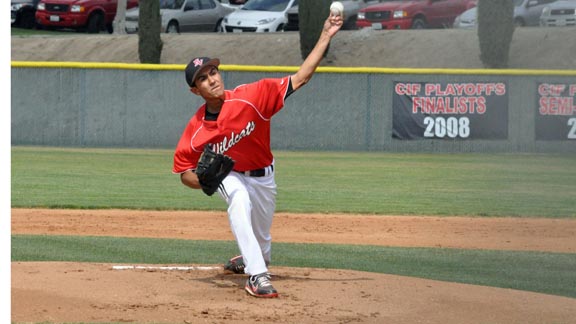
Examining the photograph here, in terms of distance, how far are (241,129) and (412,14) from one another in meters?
27.0

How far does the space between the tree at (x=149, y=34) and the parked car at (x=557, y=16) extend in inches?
441

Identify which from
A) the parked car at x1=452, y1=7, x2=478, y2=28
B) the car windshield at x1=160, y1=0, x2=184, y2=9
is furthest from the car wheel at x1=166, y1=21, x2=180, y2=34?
the parked car at x1=452, y1=7, x2=478, y2=28

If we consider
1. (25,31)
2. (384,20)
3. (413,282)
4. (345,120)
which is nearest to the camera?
(413,282)

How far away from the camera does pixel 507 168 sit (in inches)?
800

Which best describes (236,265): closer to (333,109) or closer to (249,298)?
(249,298)

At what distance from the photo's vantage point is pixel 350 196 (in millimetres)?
15453

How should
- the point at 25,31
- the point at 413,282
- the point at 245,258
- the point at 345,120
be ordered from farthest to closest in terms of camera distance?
the point at 25,31
the point at 345,120
the point at 413,282
the point at 245,258

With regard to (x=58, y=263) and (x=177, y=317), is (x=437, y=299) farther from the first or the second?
(x=58, y=263)

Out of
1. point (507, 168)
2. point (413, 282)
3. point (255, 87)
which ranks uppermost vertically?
point (255, 87)

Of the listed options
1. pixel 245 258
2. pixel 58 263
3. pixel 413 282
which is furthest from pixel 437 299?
pixel 58 263

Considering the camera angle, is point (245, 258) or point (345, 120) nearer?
point (245, 258)

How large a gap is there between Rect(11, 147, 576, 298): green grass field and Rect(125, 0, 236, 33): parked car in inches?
535

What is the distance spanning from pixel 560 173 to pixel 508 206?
212 inches

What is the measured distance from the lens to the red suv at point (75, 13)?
124ft
